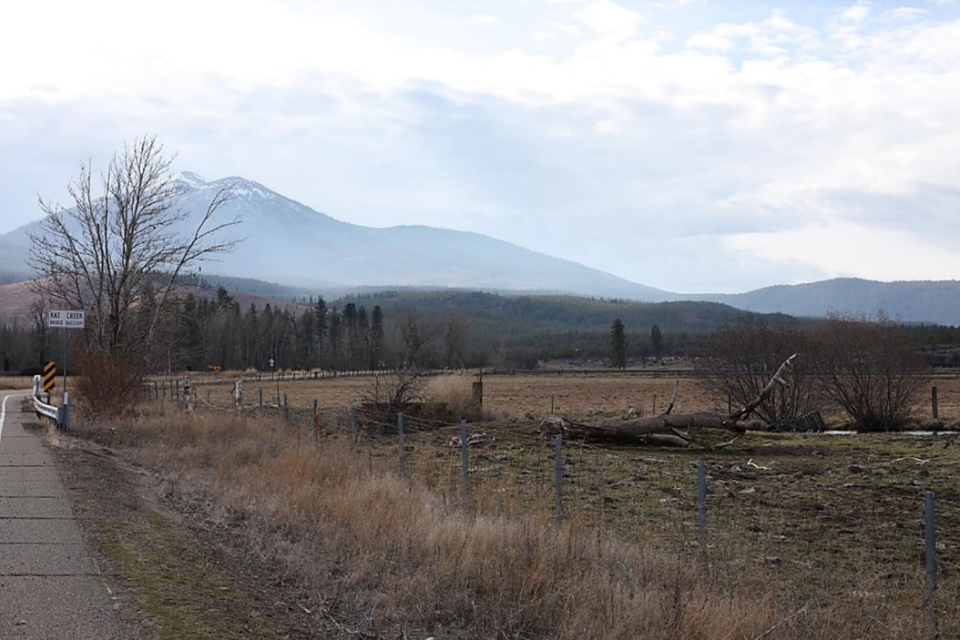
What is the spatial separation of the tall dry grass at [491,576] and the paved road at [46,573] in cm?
189

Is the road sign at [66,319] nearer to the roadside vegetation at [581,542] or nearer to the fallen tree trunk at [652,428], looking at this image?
the roadside vegetation at [581,542]

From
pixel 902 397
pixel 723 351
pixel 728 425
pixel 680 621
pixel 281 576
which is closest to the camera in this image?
pixel 680 621

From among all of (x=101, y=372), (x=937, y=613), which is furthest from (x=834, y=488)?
(x=101, y=372)

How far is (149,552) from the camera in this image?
8.92 metres

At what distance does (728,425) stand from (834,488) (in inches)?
368

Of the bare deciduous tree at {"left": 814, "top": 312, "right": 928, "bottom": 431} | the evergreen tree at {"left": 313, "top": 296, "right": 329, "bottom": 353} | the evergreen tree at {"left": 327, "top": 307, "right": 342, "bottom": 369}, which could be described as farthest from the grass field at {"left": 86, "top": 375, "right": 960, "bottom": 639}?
the evergreen tree at {"left": 313, "top": 296, "right": 329, "bottom": 353}

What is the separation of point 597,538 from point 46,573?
5315 millimetres

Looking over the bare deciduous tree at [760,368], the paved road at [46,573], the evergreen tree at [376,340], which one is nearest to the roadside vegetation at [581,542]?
the paved road at [46,573]

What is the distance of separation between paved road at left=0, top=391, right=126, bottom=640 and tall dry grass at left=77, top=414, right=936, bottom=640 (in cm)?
189

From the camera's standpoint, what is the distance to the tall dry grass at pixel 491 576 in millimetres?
6781

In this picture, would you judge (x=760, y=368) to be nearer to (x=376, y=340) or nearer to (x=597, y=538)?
(x=597, y=538)

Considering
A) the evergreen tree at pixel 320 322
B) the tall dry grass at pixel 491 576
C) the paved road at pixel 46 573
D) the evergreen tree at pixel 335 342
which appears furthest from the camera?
the evergreen tree at pixel 320 322

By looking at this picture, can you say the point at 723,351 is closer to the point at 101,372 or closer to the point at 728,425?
the point at 728,425

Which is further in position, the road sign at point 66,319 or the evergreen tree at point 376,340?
the evergreen tree at point 376,340
